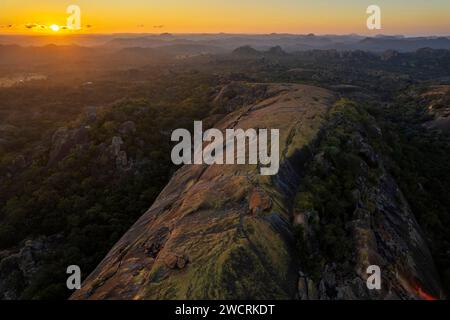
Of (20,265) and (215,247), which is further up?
(215,247)

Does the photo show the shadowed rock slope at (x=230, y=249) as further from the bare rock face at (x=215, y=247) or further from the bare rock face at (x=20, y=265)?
the bare rock face at (x=20, y=265)

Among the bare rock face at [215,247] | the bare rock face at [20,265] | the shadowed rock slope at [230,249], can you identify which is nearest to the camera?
the bare rock face at [215,247]

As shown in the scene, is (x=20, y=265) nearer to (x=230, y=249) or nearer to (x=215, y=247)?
(x=215, y=247)

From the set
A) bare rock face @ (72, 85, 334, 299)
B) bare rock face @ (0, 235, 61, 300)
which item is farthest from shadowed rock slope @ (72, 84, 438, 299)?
bare rock face @ (0, 235, 61, 300)

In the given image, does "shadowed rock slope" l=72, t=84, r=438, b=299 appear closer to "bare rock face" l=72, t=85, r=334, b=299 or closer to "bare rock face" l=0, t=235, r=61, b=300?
"bare rock face" l=72, t=85, r=334, b=299

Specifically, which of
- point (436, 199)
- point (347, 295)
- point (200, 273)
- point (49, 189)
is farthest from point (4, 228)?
point (436, 199)

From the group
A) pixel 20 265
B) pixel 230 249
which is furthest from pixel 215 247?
pixel 20 265

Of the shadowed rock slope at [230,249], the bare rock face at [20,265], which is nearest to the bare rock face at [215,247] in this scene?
the shadowed rock slope at [230,249]
